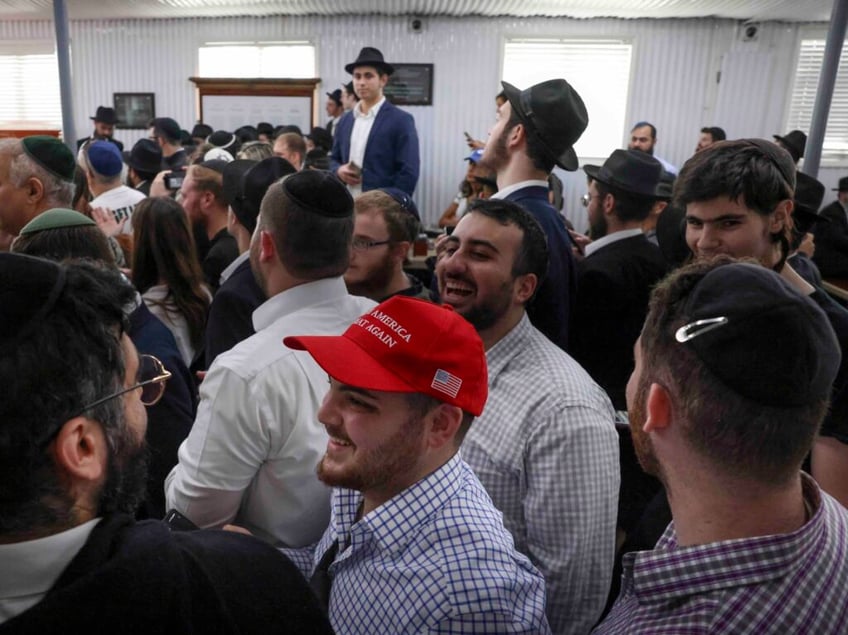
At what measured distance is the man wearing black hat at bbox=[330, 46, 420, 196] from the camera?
5.26 meters

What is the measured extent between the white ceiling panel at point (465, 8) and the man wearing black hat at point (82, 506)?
7.76m

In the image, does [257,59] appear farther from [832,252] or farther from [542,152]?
[542,152]

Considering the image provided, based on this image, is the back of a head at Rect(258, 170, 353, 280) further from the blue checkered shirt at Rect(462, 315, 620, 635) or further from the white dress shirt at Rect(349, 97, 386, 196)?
the white dress shirt at Rect(349, 97, 386, 196)

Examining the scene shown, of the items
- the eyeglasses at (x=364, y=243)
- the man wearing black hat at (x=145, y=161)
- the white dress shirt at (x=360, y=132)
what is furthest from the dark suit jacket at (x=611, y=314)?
the man wearing black hat at (x=145, y=161)

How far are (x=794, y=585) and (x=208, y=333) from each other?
199 cm

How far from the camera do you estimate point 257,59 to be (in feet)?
31.0

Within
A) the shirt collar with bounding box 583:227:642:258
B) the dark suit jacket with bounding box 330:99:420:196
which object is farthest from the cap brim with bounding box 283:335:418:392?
the dark suit jacket with bounding box 330:99:420:196

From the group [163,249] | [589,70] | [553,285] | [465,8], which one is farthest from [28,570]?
[589,70]

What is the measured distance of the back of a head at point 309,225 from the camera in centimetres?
176

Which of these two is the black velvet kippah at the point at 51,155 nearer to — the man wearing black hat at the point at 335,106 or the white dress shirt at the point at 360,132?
the white dress shirt at the point at 360,132

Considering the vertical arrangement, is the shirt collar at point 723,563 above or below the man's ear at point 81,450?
below

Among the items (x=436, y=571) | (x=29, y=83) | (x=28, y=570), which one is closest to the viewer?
(x=28, y=570)

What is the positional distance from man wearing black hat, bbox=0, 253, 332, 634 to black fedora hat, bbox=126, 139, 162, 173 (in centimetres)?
481

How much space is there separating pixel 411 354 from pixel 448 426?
171 mm
